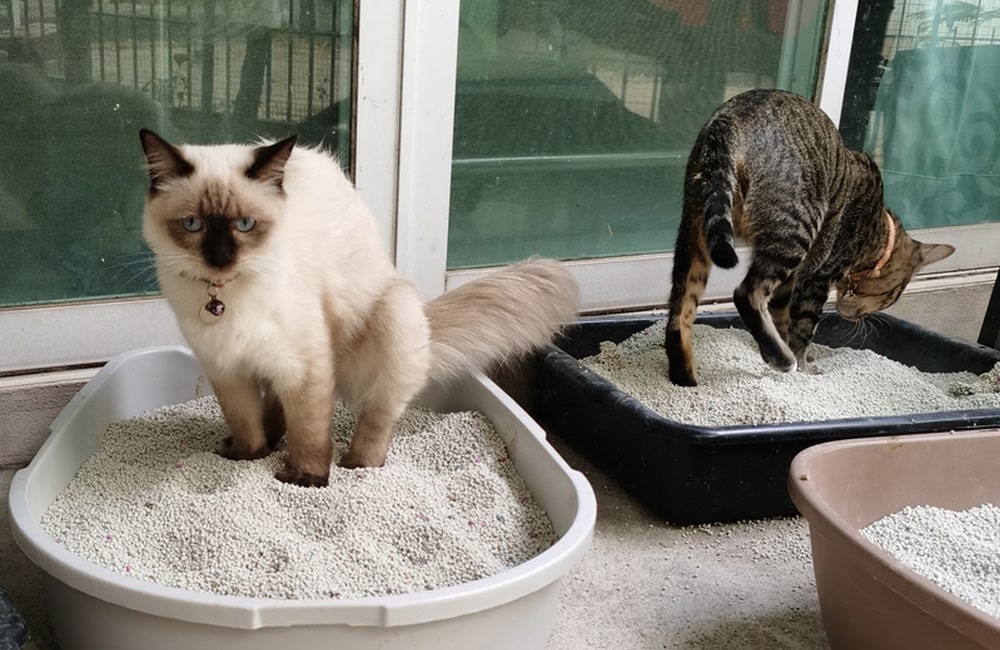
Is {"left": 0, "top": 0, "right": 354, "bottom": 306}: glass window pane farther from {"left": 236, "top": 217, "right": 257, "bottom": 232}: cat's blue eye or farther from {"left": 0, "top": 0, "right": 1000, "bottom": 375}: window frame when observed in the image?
{"left": 236, "top": 217, "right": 257, "bottom": 232}: cat's blue eye

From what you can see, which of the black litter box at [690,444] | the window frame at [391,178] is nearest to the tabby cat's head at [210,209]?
the window frame at [391,178]

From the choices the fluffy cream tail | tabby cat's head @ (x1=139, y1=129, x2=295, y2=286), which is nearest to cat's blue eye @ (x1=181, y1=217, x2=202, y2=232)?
tabby cat's head @ (x1=139, y1=129, x2=295, y2=286)

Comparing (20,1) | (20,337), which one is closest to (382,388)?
(20,337)

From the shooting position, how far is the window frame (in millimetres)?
2082

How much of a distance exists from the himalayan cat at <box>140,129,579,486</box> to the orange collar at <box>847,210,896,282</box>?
3.36ft

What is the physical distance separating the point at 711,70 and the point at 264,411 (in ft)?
5.45

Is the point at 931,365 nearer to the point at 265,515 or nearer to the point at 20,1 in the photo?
the point at 265,515

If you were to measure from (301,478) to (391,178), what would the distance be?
92cm

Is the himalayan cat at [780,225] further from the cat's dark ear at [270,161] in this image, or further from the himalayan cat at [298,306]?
the cat's dark ear at [270,161]

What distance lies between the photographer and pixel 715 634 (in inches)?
65.1

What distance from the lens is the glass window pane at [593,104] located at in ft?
8.05

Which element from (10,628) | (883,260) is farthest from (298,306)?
(883,260)

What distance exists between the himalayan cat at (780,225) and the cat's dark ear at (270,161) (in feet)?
2.98

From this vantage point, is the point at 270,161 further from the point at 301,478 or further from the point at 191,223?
the point at 301,478
